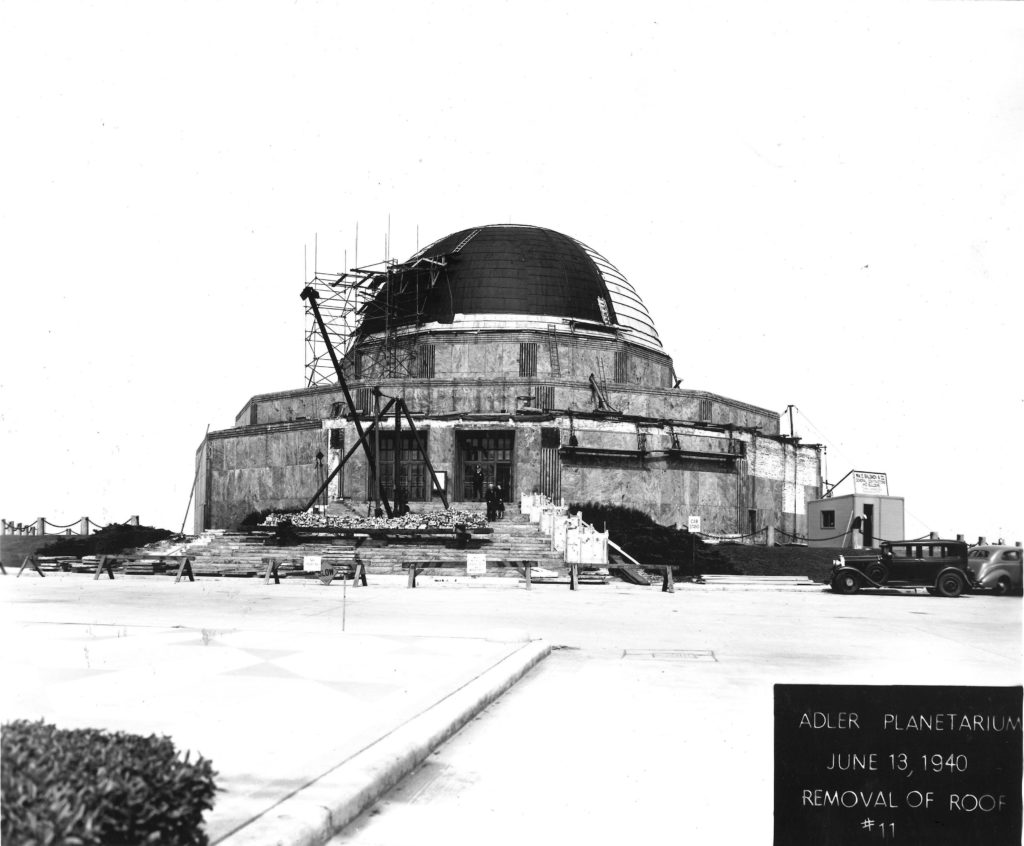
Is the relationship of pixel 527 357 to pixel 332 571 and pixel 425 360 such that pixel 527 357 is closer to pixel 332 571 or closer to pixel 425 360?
pixel 425 360

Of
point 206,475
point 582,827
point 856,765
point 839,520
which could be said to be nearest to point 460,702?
point 582,827

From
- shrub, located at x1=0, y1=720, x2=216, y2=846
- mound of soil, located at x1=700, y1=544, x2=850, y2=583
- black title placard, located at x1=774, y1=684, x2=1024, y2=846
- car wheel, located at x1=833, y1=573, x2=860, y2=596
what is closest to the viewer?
shrub, located at x1=0, y1=720, x2=216, y2=846

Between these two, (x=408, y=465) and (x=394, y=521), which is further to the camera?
(x=408, y=465)

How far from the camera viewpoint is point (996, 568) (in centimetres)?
1952

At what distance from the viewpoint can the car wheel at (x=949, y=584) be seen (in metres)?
18.9

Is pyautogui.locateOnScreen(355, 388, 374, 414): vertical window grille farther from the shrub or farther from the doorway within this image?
the shrub

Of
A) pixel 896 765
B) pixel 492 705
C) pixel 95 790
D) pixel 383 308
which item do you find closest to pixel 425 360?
pixel 383 308

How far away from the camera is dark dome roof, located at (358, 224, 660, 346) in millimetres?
40594

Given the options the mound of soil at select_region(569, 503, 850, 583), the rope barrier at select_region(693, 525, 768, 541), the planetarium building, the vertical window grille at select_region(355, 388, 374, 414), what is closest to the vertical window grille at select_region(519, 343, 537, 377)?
the planetarium building

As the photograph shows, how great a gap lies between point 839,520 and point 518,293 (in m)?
16.0

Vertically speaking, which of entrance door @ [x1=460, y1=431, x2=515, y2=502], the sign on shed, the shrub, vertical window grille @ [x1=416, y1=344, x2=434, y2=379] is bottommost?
the shrub

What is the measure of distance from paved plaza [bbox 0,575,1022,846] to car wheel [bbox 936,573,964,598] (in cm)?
500

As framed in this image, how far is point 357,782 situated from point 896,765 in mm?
2210

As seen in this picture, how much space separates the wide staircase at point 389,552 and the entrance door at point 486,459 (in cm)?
591
